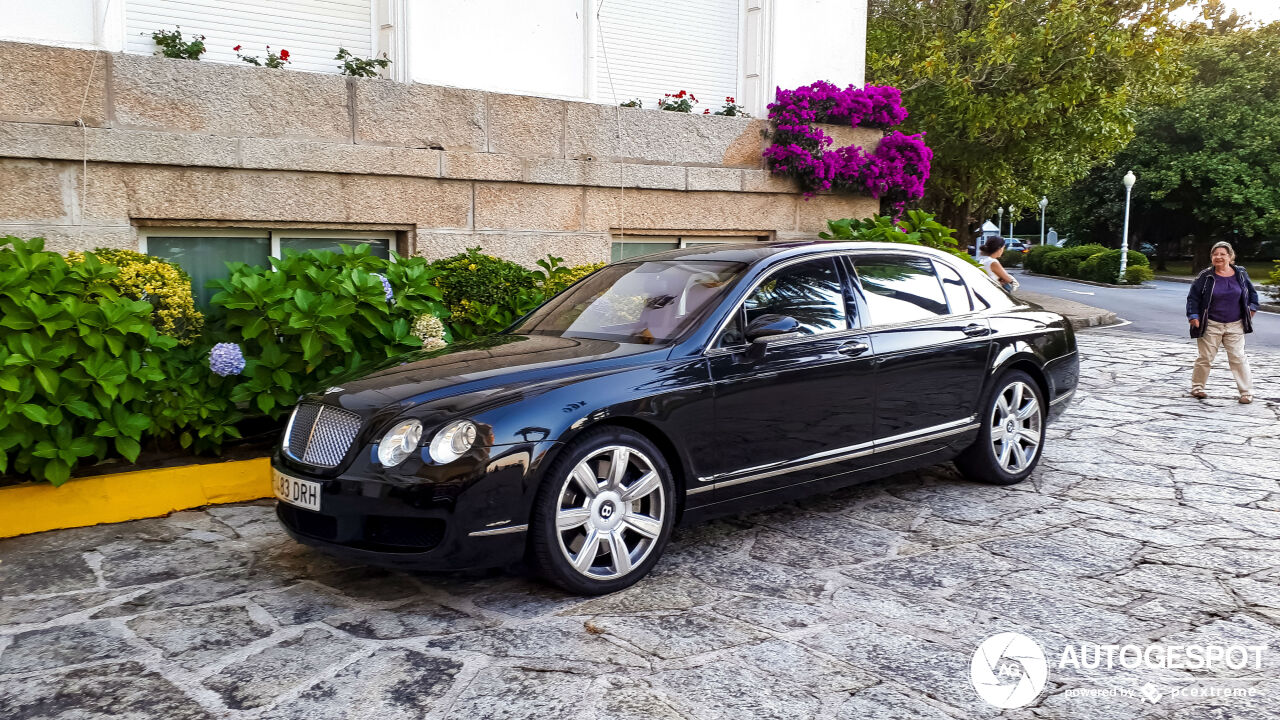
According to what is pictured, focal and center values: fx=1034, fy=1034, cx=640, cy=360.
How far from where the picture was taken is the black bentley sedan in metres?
4.05

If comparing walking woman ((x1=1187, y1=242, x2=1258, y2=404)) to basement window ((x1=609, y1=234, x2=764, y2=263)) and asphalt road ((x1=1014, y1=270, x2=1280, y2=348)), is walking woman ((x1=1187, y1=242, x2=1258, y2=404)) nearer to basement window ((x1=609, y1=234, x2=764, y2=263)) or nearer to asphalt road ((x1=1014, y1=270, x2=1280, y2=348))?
basement window ((x1=609, y1=234, x2=764, y2=263))

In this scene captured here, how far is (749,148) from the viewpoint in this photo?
34.2ft

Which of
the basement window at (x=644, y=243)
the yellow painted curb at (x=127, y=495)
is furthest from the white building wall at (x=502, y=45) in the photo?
the yellow painted curb at (x=127, y=495)

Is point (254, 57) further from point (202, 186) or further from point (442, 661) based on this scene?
point (442, 661)

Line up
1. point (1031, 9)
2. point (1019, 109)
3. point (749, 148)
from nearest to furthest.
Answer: point (749, 148), point (1019, 109), point (1031, 9)

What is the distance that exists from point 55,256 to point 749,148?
668 centimetres

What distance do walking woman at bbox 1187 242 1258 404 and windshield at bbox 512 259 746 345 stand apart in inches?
267

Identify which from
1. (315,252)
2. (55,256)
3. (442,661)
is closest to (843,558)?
(442,661)

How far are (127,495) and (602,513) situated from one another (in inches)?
117

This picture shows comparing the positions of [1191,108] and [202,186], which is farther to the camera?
[1191,108]

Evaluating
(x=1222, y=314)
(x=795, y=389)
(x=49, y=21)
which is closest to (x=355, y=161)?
(x=49, y=21)

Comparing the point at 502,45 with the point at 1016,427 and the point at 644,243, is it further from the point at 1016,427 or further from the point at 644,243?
the point at 1016,427

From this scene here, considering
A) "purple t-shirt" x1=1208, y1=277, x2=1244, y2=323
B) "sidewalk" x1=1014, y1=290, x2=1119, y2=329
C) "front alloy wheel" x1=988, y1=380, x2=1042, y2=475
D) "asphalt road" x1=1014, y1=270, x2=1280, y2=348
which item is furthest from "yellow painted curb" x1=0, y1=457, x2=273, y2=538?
"sidewalk" x1=1014, y1=290, x2=1119, y2=329

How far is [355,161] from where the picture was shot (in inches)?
316
